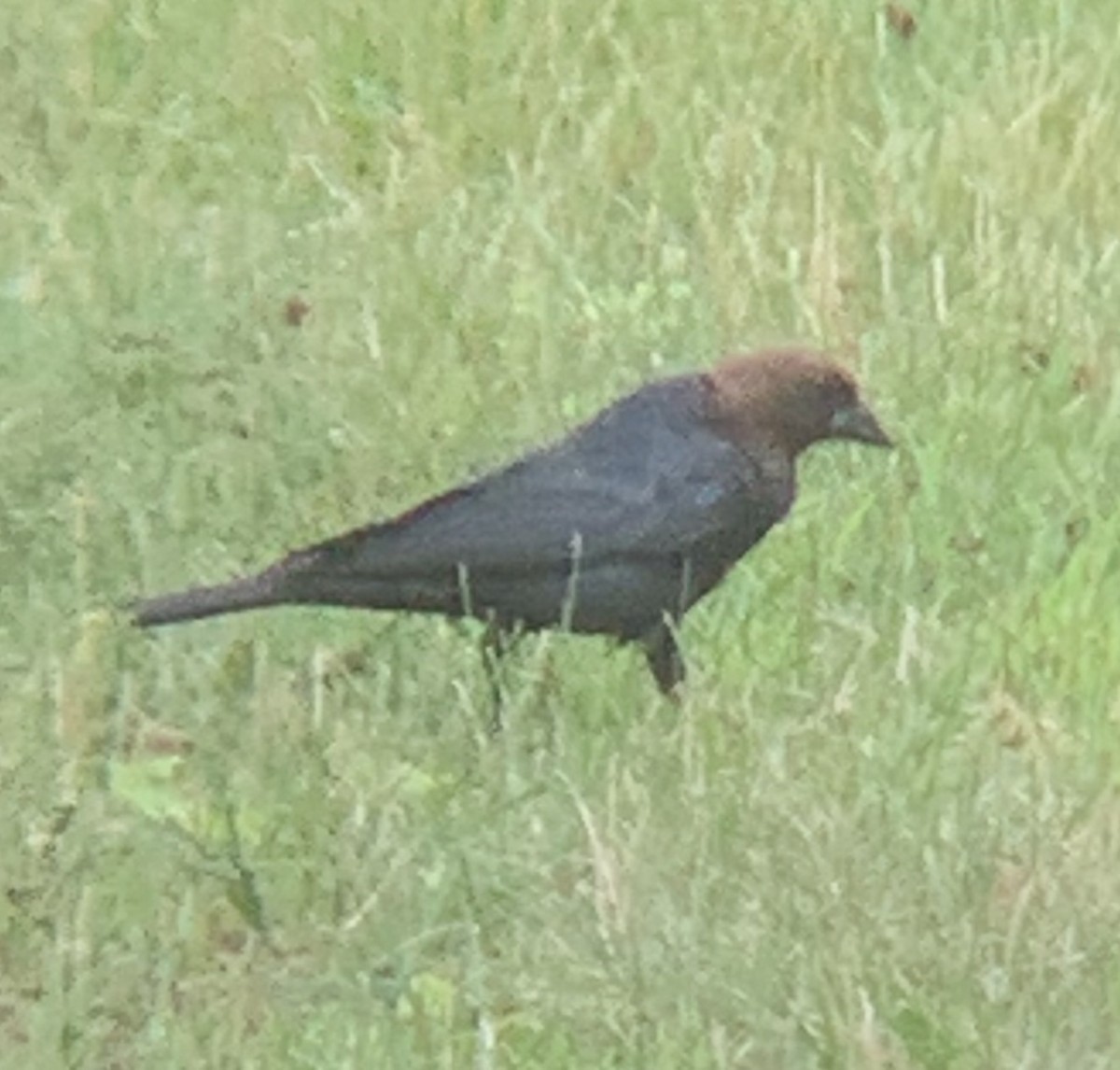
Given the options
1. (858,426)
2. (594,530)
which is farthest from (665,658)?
(858,426)

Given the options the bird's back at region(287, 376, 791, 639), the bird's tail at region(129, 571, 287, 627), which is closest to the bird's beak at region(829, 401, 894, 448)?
the bird's back at region(287, 376, 791, 639)

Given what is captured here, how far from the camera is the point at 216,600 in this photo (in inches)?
178

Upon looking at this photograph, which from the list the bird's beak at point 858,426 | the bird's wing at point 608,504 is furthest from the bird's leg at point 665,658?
the bird's beak at point 858,426

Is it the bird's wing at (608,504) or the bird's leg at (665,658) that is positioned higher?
the bird's wing at (608,504)

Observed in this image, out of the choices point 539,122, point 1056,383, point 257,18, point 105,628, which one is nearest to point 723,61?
point 539,122

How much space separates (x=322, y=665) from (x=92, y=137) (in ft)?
6.35

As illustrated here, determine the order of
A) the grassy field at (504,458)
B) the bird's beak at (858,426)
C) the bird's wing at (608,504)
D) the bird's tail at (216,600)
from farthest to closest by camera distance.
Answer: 1. the bird's beak at (858,426)
2. the bird's wing at (608,504)
3. the bird's tail at (216,600)
4. the grassy field at (504,458)

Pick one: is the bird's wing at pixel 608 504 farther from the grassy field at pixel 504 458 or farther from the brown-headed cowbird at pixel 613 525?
the grassy field at pixel 504 458

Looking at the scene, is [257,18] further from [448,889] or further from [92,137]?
[448,889]

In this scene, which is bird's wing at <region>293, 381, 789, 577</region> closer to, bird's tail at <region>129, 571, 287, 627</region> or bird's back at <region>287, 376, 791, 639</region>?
bird's back at <region>287, 376, 791, 639</region>

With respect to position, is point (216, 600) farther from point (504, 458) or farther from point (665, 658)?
point (504, 458)

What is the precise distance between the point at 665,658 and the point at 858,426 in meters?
0.54

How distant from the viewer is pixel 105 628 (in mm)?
4621

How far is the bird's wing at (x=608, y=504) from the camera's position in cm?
464
